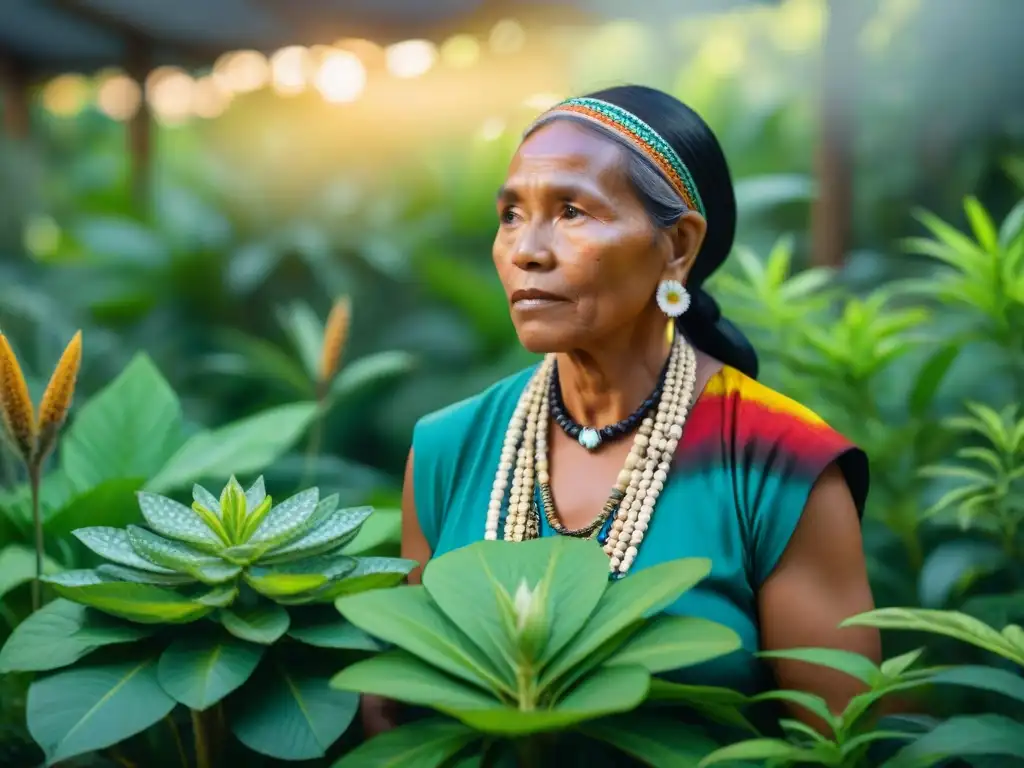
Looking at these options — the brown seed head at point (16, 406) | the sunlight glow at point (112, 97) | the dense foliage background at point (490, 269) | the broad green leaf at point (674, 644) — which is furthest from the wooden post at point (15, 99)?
the broad green leaf at point (674, 644)

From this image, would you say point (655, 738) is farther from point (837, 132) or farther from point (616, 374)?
point (837, 132)

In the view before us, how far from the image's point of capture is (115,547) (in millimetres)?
1175

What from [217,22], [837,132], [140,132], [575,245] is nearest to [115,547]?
[575,245]

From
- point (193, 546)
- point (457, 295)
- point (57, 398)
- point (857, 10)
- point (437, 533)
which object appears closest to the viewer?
point (193, 546)

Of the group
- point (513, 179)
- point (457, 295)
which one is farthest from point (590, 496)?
point (457, 295)

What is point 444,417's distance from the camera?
4.76ft

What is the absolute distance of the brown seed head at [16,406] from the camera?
4.01 ft

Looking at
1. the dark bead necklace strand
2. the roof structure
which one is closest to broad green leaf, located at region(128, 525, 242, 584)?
the dark bead necklace strand

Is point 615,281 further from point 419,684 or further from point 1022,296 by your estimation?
point 1022,296

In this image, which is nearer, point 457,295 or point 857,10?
point 857,10

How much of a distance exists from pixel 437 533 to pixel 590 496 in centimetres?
22

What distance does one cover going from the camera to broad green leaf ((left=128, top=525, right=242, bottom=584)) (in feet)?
3.64

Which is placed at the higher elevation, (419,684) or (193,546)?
(193,546)

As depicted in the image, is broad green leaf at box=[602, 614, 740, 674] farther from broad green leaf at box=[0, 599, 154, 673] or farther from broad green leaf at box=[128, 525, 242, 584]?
broad green leaf at box=[0, 599, 154, 673]
